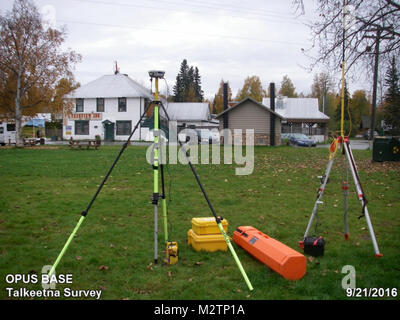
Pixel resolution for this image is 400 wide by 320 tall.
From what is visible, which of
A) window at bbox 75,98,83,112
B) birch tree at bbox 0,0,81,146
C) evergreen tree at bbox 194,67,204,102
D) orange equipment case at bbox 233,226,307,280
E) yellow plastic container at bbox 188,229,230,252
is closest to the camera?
orange equipment case at bbox 233,226,307,280

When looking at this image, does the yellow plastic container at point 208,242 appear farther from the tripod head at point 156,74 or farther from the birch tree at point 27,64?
the birch tree at point 27,64

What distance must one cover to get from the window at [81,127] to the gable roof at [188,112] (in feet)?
41.3

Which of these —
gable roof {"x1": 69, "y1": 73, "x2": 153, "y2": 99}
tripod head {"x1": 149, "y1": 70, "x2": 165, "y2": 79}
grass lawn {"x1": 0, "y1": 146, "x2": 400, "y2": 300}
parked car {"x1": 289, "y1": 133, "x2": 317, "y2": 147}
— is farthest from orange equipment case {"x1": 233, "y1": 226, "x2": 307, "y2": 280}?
gable roof {"x1": 69, "y1": 73, "x2": 153, "y2": 99}

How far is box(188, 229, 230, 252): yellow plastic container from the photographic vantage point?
215 inches

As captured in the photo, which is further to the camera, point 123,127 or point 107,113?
point 107,113

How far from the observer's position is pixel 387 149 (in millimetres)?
17359

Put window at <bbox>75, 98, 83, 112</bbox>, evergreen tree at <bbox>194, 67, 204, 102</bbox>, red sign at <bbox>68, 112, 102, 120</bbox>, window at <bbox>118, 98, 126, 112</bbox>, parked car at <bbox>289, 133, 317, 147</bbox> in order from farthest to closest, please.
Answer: evergreen tree at <bbox>194, 67, 204, 102</bbox> < window at <bbox>75, 98, 83, 112</bbox> < red sign at <bbox>68, 112, 102, 120</bbox> < window at <bbox>118, 98, 126, 112</bbox> < parked car at <bbox>289, 133, 317, 147</bbox>

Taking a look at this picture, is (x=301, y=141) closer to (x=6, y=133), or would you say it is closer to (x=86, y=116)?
(x=86, y=116)

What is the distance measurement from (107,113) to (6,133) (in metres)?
12.9

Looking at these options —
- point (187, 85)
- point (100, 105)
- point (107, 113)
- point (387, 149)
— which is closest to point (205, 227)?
point (387, 149)

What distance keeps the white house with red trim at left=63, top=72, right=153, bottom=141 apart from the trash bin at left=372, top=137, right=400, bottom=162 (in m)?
31.2

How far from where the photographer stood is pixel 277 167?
Result: 1571cm

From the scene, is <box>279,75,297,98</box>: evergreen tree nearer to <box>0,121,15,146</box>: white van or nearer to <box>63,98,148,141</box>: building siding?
<box>63,98,148,141</box>: building siding

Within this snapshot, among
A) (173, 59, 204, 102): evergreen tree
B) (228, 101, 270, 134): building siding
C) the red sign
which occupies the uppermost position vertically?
(173, 59, 204, 102): evergreen tree
